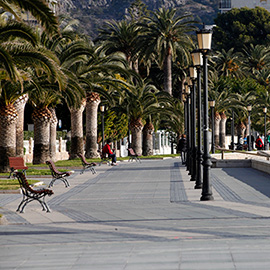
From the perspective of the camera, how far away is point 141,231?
10922 mm

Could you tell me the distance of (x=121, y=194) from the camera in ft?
61.3

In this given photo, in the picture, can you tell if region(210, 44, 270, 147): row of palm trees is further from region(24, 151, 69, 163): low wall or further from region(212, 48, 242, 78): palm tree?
region(24, 151, 69, 163): low wall

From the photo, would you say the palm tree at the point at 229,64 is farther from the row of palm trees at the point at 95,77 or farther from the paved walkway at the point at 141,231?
the paved walkway at the point at 141,231

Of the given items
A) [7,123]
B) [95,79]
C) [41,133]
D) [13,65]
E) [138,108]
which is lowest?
[41,133]

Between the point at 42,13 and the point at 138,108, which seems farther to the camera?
the point at 138,108

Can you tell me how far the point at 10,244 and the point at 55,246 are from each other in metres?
0.83

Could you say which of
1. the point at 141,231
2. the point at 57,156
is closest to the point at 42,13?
the point at 141,231

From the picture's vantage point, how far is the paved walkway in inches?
318

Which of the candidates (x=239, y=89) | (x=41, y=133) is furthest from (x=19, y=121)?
(x=239, y=89)

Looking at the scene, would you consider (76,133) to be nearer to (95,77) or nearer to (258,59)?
(95,77)

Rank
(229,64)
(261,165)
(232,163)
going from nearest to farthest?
(261,165)
(232,163)
(229,64)

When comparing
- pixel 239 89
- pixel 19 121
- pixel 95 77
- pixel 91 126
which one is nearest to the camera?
pixel 19 121

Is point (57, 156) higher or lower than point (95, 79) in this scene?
lower

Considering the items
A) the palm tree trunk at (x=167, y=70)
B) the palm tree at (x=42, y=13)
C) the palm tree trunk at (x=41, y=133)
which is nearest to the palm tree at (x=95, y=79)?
the palm tree trunk at (x=41, y=133)
